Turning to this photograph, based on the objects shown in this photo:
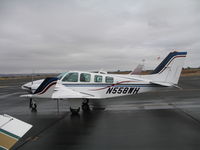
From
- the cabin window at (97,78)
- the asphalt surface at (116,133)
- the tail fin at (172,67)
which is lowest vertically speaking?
the asphalt surface at (116,133)

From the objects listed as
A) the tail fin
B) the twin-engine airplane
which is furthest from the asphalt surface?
the tail fin

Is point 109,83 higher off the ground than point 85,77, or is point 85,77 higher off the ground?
point 85,77

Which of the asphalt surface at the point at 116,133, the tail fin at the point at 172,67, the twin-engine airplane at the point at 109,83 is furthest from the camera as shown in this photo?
the tail fin at the point at 172,67

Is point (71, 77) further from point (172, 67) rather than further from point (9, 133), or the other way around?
point (9, 133)

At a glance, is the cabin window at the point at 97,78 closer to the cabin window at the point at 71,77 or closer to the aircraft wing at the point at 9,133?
the cabin window at the point at 71,77

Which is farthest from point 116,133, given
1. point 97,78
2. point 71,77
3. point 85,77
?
point 71,77

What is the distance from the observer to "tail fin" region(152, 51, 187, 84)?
9.57 metres

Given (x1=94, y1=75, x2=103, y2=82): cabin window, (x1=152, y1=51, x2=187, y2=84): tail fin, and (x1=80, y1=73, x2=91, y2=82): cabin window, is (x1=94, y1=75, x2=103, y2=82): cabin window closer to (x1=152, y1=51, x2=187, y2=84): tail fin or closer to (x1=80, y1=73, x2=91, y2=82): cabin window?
(x1=80, y1=73, x2=91, y2=82): cabin window

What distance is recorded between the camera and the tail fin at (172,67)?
31.4ft

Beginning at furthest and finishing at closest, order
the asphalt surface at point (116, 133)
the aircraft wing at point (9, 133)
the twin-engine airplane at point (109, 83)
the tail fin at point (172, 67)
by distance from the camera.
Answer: the tail fin at point (172, 67) < the twin-engine airplane at point (109, 83) < the asphalt surface at point (116, 133) < the aircraft wing at point (9, 133)

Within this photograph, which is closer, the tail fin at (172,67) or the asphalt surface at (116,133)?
the asphalt surface at (116,133)

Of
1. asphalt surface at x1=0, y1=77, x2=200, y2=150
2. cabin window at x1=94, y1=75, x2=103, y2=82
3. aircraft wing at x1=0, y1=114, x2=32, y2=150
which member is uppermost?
cabin window at x1=94, y1=75, x2=103, y2=82

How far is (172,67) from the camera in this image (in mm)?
9672

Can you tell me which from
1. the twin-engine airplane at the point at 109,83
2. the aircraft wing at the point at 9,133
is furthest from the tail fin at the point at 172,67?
the aircraft wing at the point at 9,133
